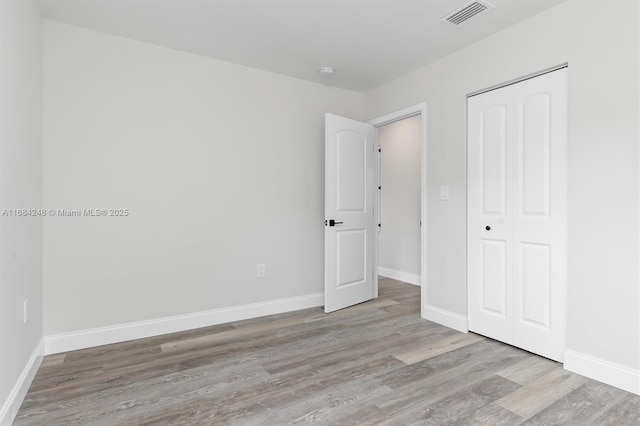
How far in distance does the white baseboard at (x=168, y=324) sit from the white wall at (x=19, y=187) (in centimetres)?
22

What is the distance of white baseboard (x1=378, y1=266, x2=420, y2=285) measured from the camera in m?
4.80

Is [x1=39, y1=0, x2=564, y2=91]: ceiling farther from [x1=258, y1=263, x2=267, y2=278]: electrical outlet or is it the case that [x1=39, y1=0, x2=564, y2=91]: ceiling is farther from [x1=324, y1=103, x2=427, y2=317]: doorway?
[x1=258, y1=263, x2=267, y2=278]: electrical outlet

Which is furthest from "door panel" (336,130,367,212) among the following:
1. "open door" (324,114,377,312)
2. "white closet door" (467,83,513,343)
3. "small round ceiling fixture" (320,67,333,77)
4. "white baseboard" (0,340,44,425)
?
"white baseboard" (0,340,44,425)

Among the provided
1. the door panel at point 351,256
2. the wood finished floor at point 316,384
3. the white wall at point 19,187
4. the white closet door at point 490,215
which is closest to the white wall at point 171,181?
the white wall at point 19,187

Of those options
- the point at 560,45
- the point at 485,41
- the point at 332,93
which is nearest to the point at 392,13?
the point at 485,41

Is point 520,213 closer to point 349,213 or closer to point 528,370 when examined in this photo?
point 528,370

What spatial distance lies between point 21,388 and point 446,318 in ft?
10.1

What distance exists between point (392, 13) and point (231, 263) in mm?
2495

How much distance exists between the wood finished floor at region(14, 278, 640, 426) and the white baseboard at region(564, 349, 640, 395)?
0.16 feet

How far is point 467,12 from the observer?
2.41 meters

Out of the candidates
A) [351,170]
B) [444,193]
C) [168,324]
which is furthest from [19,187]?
[444,193]

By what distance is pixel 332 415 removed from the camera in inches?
70.1

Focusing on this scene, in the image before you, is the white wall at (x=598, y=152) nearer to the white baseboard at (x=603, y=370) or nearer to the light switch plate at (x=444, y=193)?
the white baseboard at (x=603, y=370)

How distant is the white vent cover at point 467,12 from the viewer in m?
A: 2.31
